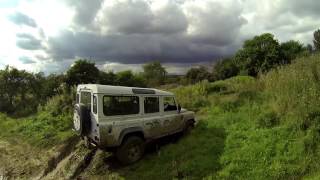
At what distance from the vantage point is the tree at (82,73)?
36422 mm

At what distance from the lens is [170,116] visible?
1198 centimetres

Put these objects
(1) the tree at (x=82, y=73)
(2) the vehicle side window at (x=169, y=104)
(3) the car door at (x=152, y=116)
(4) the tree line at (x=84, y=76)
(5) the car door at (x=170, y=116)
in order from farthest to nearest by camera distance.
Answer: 1. (1) the tree at (x=82, y=73)
2. (4) the tree line at (x=84, y=76)
3. (2) the vehicle side window at (x=169, y=104)
4. (5) the car door at (x=170, y=116)
5. (3) the car door at (x=152, y=116)

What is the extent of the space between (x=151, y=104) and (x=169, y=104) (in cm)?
106

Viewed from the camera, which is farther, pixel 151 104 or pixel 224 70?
pixel 224 70

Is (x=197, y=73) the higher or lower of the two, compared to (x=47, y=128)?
higher

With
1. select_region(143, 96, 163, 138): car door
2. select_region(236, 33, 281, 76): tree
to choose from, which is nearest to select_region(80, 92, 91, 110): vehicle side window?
select_region(143, 96, 163, 138): car door

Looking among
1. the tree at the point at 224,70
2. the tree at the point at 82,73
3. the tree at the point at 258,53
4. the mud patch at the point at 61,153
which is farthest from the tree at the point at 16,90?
the tree at the point at 224,70

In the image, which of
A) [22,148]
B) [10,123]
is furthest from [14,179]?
[10,123]

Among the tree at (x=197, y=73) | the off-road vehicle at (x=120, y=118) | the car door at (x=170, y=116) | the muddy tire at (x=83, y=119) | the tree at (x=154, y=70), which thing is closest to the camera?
the off-road vehicle at (x=120, y=118)

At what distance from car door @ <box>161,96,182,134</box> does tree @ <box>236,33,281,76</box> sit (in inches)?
1234

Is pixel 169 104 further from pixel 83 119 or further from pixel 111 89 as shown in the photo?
pixel 83 119

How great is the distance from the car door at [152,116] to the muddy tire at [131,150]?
0.47 metres

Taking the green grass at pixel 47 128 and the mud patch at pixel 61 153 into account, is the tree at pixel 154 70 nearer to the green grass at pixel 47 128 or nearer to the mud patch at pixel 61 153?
the green grass at pixel 47 128

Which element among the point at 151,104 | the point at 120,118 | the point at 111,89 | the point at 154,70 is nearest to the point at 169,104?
the point at 151,104
